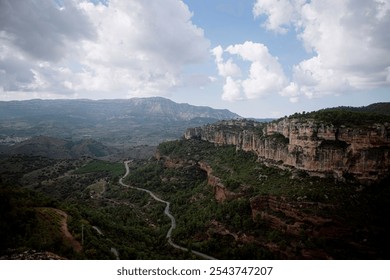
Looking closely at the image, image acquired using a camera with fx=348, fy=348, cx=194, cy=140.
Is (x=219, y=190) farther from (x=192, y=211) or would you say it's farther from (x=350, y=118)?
(x=350, y=118)

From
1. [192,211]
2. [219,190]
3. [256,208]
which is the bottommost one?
[192,211]

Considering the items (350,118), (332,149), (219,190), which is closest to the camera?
(332,149)

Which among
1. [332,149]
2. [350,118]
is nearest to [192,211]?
[332,149]

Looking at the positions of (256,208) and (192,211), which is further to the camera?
(192,211)

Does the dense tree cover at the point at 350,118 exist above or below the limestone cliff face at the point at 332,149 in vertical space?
above

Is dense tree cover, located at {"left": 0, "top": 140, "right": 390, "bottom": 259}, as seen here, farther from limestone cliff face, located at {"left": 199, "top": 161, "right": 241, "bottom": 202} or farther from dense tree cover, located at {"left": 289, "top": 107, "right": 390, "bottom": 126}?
dense tree cover, located at {"left": 289, "top": 107, "right": 390, "bottom": 126}

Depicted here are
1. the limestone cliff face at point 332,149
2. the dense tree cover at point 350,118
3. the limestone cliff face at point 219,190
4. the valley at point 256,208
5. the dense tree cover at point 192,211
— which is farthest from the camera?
the limestone cliff face at point 219,190

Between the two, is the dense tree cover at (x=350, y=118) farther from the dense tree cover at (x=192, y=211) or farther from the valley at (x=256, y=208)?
the dense tree cover at (x=192, y=211)

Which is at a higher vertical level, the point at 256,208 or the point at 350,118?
the point at 350,118

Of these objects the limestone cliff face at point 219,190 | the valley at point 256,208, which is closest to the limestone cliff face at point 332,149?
Answer: the valley at point 256,208

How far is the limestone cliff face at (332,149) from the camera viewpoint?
40375mm

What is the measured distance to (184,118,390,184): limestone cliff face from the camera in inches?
1590

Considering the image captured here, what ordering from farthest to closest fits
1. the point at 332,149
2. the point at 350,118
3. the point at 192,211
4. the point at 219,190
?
the point at 192,211 → the point at 219,190 → the point at 350,118 → the point at 332,149

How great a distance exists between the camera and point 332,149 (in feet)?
139
